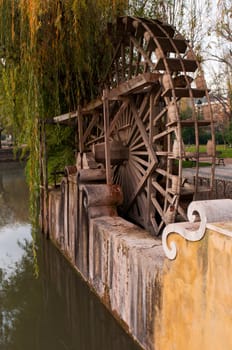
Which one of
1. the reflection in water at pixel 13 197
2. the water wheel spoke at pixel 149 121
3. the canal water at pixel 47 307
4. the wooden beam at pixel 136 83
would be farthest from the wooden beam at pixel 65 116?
the reflection in water at pixel 13 197

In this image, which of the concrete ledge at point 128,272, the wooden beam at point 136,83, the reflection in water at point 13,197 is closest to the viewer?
→ the concrete ledge at point 128,272

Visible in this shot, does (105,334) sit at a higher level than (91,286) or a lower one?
lower

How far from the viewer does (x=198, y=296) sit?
2.51 meters

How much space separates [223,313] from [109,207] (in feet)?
9.69

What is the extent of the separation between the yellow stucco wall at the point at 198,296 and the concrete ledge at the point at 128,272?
24 cm

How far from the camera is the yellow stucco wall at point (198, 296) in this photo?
2232 millimetres

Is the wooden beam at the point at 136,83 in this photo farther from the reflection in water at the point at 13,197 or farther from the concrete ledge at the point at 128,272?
the reflection in water at the point at 13,197

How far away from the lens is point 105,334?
426 cm

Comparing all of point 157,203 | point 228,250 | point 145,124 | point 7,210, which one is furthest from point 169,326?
point 7,210

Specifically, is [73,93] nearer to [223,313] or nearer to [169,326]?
[169,326]

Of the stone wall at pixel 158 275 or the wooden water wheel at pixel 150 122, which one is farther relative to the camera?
the wooden water wheel at pixel 150 122

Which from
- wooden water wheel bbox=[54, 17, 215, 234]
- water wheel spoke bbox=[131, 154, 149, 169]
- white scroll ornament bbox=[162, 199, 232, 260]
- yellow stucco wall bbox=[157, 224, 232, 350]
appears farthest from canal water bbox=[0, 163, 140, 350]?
water wheel spoke bbox=[131, 154, 149, 169]

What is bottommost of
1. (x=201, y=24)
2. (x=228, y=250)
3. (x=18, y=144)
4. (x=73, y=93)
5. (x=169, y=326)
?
(x=169, y=326)

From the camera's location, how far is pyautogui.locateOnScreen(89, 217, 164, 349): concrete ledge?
10.7 ft
